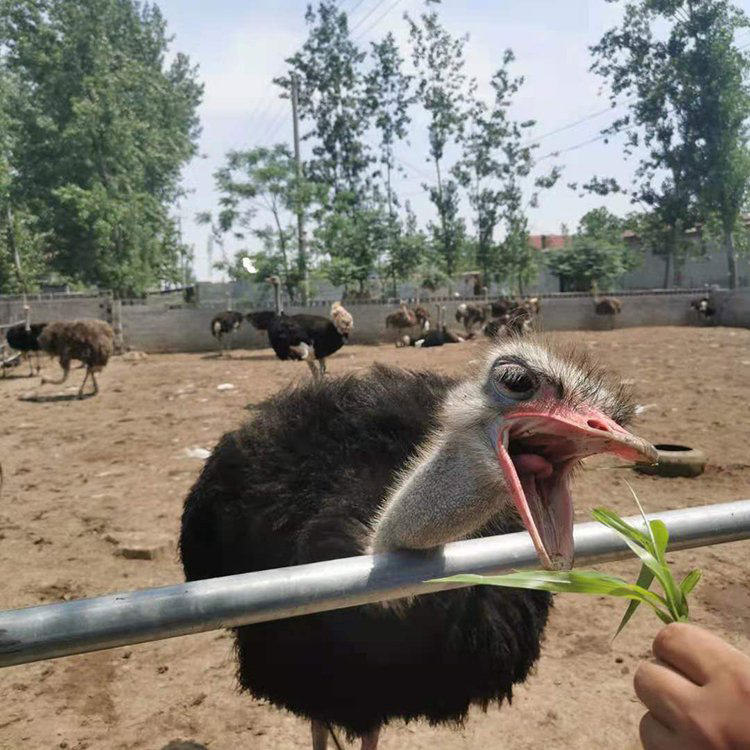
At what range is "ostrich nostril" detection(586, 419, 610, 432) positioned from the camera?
3.71 ft

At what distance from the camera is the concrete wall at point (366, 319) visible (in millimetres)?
17594

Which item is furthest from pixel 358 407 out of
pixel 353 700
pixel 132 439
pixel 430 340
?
pixel 430 340

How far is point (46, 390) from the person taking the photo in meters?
10.2

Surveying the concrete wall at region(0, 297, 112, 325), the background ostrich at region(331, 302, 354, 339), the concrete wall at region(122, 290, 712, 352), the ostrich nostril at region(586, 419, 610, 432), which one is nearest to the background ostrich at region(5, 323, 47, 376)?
the concrete wall at region(0, 297, 112, 325)

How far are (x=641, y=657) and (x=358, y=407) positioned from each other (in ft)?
5.25

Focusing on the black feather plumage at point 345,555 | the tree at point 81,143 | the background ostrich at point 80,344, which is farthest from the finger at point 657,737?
the tree at point 81,143

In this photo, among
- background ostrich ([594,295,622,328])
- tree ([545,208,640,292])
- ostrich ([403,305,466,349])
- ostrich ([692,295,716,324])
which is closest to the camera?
ostrich ([403,305,466,349])

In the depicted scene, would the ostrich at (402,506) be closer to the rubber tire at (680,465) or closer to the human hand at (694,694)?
the human hand at (694,694)

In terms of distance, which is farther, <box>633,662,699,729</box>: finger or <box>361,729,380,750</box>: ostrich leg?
<box>361,729,380,750</box>: ostrich leg

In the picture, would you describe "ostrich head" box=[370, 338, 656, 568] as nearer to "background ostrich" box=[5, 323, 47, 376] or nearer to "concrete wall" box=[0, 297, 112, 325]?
"background ostrich" box=[5, 323, 47, 376]

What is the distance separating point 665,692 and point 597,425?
61cm

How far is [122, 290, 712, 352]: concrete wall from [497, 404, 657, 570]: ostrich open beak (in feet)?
54.8

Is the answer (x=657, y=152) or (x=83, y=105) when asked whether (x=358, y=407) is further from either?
(x=657, y=152)

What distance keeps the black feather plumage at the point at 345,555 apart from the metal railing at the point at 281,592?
1.83ft
